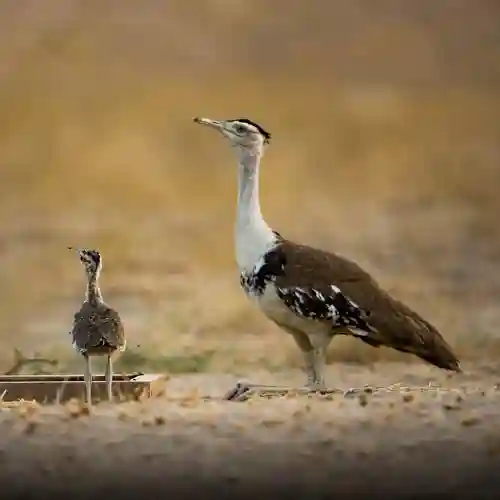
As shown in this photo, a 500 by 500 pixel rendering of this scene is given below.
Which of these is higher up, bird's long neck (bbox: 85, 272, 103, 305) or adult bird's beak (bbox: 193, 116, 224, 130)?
adult bird's beak (bbox: 193, 116, 224, 130)

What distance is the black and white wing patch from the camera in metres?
1.83

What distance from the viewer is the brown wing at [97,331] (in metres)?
1.76

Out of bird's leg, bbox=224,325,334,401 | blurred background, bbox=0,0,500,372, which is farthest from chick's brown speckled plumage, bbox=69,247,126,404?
blurred background, bbox=0,0,500,372

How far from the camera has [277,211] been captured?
247 centimetres

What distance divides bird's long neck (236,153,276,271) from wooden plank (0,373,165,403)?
0.94ft

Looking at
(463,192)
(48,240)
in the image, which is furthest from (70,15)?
(463,192)

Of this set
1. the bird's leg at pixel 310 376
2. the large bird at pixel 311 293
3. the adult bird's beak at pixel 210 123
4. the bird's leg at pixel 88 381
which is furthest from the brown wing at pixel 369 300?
the bird's leg at pixel 88 381

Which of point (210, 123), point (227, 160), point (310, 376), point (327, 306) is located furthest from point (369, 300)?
point (227, 160)

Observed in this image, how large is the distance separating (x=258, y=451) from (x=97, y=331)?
0.55m

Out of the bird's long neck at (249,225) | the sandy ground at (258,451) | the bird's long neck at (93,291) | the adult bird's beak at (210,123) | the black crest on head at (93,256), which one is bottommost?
the sandy ground at (258,451)

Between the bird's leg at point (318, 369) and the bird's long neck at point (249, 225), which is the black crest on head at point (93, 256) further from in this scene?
the bird's leg at point (318, 369)

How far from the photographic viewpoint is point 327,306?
5.99ft

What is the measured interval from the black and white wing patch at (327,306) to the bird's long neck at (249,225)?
0.10 meters

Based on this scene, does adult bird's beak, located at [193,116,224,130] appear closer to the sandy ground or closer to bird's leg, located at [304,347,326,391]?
bird's leg, located at [304,347,326,391]
